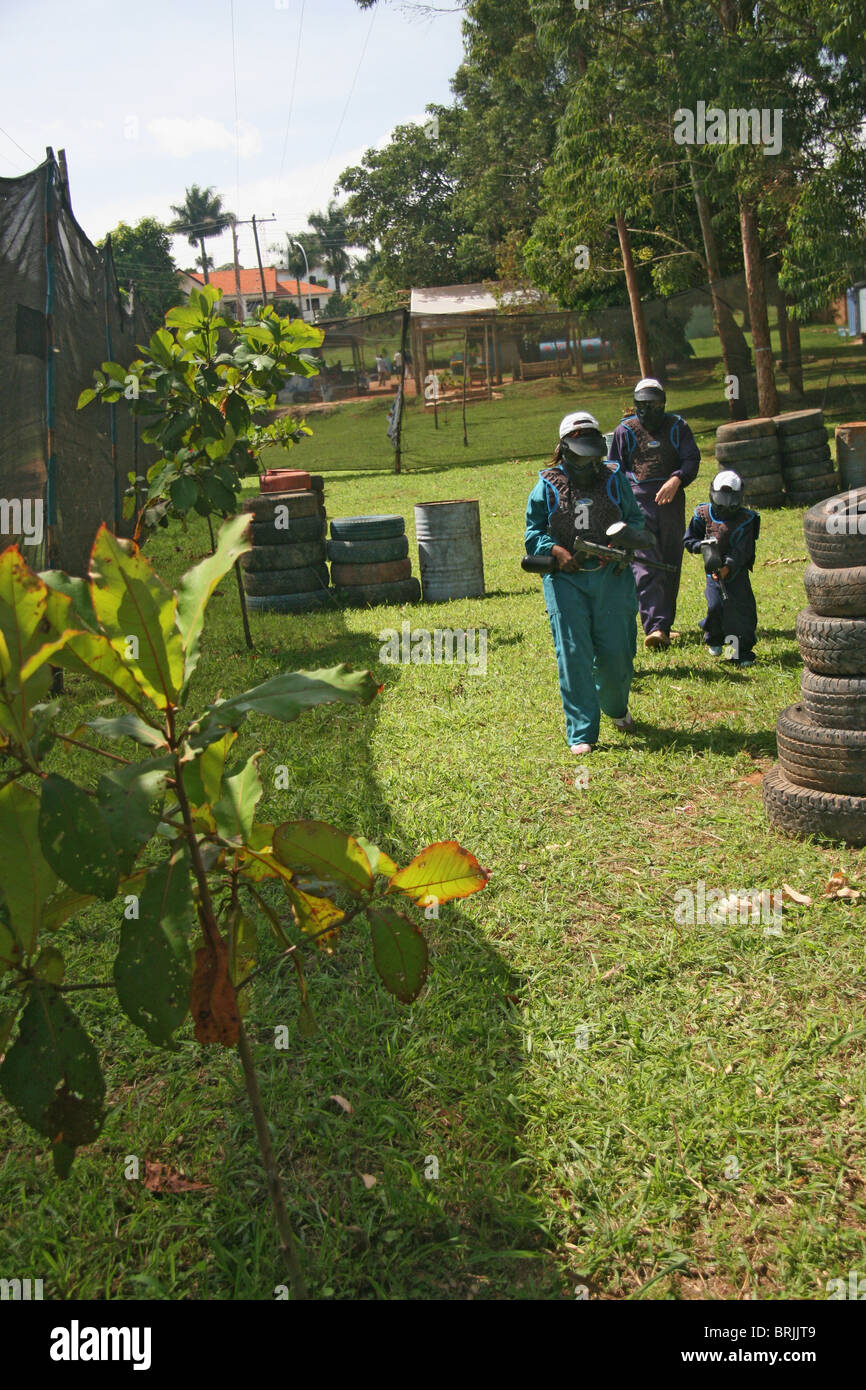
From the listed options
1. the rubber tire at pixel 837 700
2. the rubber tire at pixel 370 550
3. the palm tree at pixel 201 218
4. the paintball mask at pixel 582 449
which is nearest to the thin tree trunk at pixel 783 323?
the rubber tire at pixel 370 550

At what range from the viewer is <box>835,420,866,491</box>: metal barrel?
12953 mm

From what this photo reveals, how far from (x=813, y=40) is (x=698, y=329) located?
7.85 meters

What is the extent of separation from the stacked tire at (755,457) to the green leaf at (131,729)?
503 inches

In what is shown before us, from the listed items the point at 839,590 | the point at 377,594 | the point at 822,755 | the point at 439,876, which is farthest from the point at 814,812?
the point at 377,594

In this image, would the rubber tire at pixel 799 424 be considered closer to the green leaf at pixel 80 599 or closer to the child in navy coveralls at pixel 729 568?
the child in navy coveralls at pixel 729 568

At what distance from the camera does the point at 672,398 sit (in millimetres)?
24141

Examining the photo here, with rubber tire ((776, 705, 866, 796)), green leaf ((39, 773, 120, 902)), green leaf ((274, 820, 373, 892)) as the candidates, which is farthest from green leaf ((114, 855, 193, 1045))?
rubber tire ((776, 705, 866, 796))

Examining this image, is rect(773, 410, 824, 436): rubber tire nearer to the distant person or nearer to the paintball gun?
the distant person

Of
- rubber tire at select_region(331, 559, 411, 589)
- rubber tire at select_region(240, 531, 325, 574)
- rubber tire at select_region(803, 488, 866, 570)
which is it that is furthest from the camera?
rubber tire at select_region(331, 559, 411, 589)

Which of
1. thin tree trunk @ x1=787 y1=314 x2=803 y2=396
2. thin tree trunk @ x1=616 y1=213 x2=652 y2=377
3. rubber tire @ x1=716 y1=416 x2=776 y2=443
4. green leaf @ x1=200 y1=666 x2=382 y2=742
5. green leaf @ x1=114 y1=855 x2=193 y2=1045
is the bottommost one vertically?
green leaf @ x1=114 y1=855 x2=193 y2=1045

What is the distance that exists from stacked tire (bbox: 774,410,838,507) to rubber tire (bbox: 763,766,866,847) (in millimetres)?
9755

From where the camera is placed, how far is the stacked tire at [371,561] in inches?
401

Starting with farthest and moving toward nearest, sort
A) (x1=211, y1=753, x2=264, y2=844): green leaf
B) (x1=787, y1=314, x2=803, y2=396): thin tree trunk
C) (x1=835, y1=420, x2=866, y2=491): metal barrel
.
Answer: (x1=787, y1=314, x2=803, y2=396): thin tree trunk, (x1=835, y1=420, x2=866, y2=491): metal barrel, (x1=211, y1=753, x2=264, y2=844): green leaf
